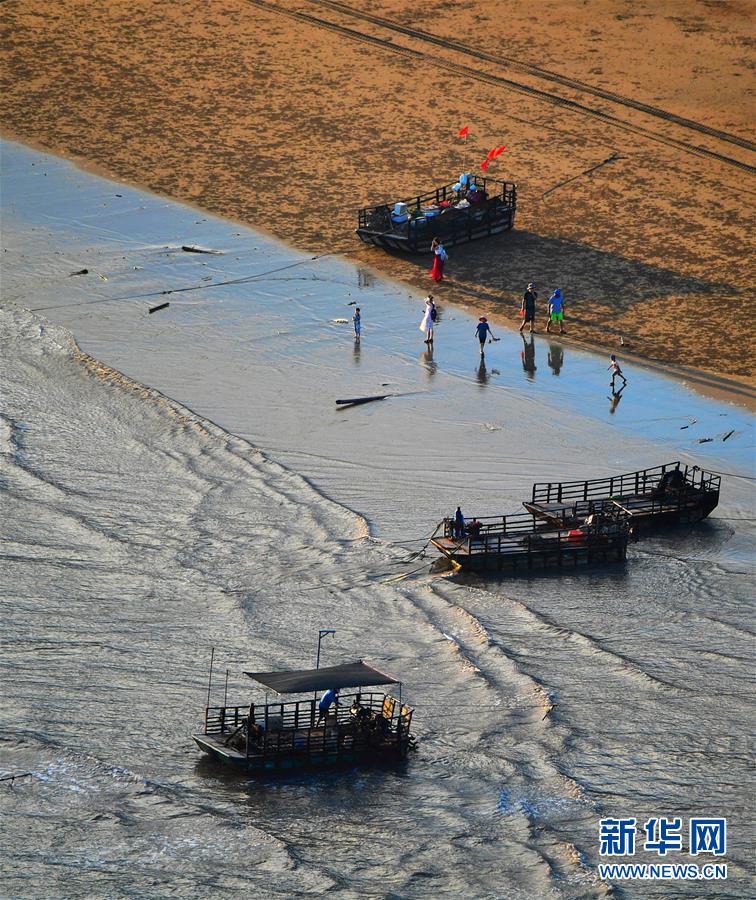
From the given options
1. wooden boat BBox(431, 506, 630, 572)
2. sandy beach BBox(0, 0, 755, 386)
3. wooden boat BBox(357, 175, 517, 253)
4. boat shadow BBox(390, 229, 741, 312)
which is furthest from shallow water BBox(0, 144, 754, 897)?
sandy beach BBox(0, 0, 755, 386)

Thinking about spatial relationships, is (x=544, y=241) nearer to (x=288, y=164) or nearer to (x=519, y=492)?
(x=288, y=164)

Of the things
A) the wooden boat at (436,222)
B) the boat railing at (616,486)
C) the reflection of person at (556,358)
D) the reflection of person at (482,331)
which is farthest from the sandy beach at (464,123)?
the boat railing at (616,486)

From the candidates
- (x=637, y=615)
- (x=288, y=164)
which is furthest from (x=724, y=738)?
(x=288, y=164)

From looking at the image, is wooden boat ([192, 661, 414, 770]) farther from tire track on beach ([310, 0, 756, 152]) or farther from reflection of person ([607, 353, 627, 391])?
tire track on beach ([310, 0, 756, 152])

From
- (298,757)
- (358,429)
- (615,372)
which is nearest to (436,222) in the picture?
(615,372)

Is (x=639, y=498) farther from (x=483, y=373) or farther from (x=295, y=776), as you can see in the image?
(x=295, y=776)

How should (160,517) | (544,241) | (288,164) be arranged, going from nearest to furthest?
(160,517) → (544,241) → (288,164)

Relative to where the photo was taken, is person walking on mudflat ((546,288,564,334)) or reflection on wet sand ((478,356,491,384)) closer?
reflection on wet sand ((478,356,491,384))
